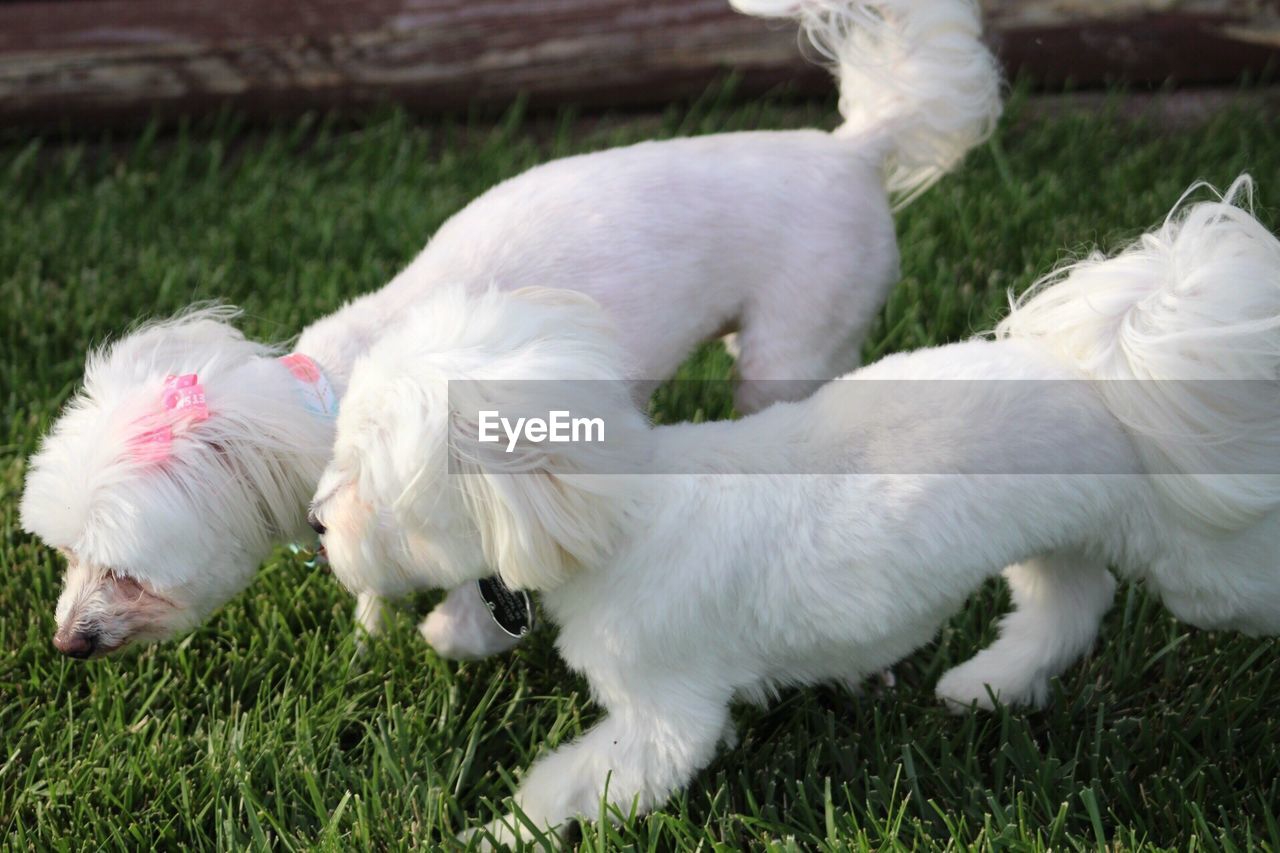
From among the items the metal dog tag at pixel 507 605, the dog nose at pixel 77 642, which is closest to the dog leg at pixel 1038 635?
the metal dog tag at pixel 507 605

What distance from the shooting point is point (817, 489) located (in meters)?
2.13

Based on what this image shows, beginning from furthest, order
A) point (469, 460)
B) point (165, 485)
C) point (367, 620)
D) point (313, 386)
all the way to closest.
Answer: point (367, 620) → point (313, 386) → point (165, 485) → point (469, 460)

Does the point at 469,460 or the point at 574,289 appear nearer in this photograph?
the point at 469,460

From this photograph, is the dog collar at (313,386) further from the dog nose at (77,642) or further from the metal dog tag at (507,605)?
the dog nose at (77,642)

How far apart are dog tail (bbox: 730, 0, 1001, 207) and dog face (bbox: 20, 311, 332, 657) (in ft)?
4.35

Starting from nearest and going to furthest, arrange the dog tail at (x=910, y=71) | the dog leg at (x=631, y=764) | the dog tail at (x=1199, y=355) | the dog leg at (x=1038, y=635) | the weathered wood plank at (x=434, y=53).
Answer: the dog tail at (x=1199, y=355) < the dog leg at (x=631, y=764) < the dog leg at (x=1038, y=635) < the dog tail at (x=910, y=71) < the weathered wood plank at (x=434, y=53)

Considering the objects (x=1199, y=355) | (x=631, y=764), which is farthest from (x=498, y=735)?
(x=1199, y=355)

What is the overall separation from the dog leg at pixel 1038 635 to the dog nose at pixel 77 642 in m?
1.65

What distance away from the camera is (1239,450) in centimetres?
215

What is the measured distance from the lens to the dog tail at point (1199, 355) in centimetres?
207

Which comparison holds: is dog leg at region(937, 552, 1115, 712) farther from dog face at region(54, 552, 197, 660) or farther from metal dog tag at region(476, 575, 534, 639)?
dog face at region(54, 552, 197, 660)

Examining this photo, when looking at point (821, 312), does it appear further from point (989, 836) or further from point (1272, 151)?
point (1272, 151)

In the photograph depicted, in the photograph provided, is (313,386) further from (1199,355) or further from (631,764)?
(1199,355)

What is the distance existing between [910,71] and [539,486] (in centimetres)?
150
